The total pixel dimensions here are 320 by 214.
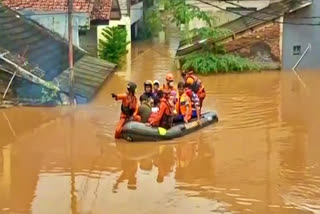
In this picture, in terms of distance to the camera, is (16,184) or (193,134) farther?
(193,134)

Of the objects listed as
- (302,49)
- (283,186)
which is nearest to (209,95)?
(302,49)

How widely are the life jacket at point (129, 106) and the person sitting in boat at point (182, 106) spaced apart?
3.64ft

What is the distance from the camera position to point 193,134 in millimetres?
14859

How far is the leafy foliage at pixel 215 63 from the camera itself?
24797mm

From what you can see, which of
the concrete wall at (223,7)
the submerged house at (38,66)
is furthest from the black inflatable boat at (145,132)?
the concrete wall at (223,7)

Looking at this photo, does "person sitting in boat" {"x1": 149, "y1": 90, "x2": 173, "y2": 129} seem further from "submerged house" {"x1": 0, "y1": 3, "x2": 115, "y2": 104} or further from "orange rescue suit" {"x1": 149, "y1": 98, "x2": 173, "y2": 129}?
"submerged house" {"x1": 0, "y1": 3, "x2": 115, "y2": 104}

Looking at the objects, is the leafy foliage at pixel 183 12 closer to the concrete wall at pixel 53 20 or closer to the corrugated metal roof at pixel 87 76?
the corrugated metal roof at pixel 87 76

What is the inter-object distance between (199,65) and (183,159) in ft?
39.8

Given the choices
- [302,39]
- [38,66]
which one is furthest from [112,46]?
[38,66]

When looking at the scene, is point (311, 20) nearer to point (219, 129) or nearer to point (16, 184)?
point (219, 129)

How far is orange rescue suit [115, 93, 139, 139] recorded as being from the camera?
46.6 feet

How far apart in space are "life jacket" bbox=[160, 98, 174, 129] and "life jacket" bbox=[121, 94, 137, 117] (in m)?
0.69

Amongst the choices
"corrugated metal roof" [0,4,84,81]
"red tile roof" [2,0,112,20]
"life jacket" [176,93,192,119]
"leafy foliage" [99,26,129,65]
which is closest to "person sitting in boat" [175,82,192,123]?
"life jacket" [176,93,192,119]

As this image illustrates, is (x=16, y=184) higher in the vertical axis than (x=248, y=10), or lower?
lower
